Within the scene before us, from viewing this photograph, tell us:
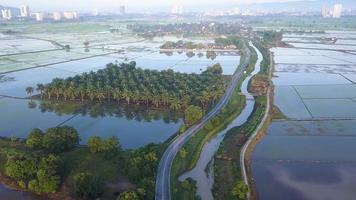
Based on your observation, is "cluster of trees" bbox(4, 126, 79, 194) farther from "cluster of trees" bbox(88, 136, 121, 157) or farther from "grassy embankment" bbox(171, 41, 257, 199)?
"grassy embankment" bbox(171, 41, 257, 199)

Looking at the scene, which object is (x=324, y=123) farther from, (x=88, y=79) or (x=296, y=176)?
(x=88, y=79)

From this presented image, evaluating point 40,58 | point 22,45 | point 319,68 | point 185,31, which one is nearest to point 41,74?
point 40,58

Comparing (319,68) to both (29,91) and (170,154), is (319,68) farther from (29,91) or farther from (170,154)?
(29,91)

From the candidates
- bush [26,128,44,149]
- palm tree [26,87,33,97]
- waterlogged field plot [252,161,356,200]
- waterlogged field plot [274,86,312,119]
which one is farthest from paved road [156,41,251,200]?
palm tree [26,87,33,97]

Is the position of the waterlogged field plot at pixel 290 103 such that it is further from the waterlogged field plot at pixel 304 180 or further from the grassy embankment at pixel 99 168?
the grassy embankment at pixel 99 168

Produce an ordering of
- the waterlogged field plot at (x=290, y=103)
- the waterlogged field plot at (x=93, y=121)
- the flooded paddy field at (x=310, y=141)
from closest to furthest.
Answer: the flooded paddy field at (x=310, y=141) → the waterlogged field plot at (x=93, y=121) → the waterlogged field plot at (x=290, y=103)

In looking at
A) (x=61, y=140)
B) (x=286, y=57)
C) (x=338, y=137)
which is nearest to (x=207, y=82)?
(x=338, y=137)

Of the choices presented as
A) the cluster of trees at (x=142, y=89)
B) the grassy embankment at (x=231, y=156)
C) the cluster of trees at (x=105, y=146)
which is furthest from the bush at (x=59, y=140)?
the cluster of trees at (x=142, y=89)
